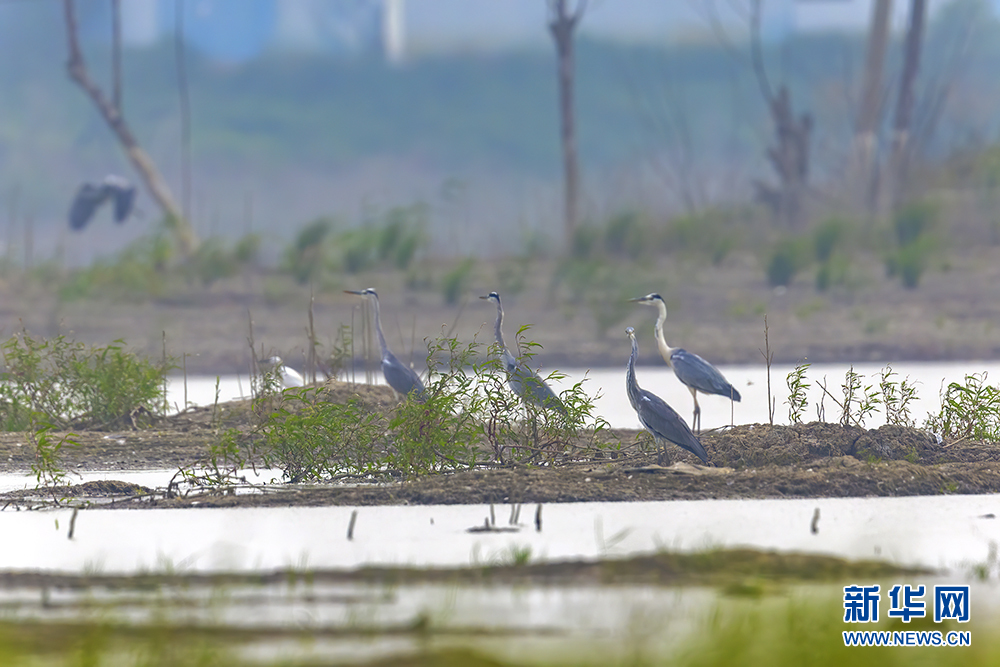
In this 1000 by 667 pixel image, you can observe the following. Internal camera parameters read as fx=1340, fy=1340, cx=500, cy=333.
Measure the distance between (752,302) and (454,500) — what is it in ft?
38.7

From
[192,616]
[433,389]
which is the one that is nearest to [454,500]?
[433,389]

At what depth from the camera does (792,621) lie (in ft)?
12.7

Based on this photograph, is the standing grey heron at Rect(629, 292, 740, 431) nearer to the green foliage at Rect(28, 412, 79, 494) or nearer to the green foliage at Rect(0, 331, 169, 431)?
the green foliage at Rect(0, 331, 169, 431)

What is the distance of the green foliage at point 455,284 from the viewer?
1762 cm

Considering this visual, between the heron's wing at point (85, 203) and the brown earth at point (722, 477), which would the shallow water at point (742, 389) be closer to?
the brown earth at point (722, 477)

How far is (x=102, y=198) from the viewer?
66.6ft

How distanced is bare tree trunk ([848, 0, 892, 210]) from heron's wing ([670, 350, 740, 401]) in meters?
13.9

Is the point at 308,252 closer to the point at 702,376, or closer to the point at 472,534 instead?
the point at 702,376

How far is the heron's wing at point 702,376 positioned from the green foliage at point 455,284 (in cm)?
925

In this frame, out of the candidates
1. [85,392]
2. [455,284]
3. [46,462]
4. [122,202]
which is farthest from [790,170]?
[46,462]

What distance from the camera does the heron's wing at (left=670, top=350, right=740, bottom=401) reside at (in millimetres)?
8414

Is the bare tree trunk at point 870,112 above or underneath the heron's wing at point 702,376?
above

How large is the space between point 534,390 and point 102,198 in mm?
14601

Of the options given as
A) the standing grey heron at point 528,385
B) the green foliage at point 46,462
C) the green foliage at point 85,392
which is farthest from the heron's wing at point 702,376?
the green foliage at point 46,462
